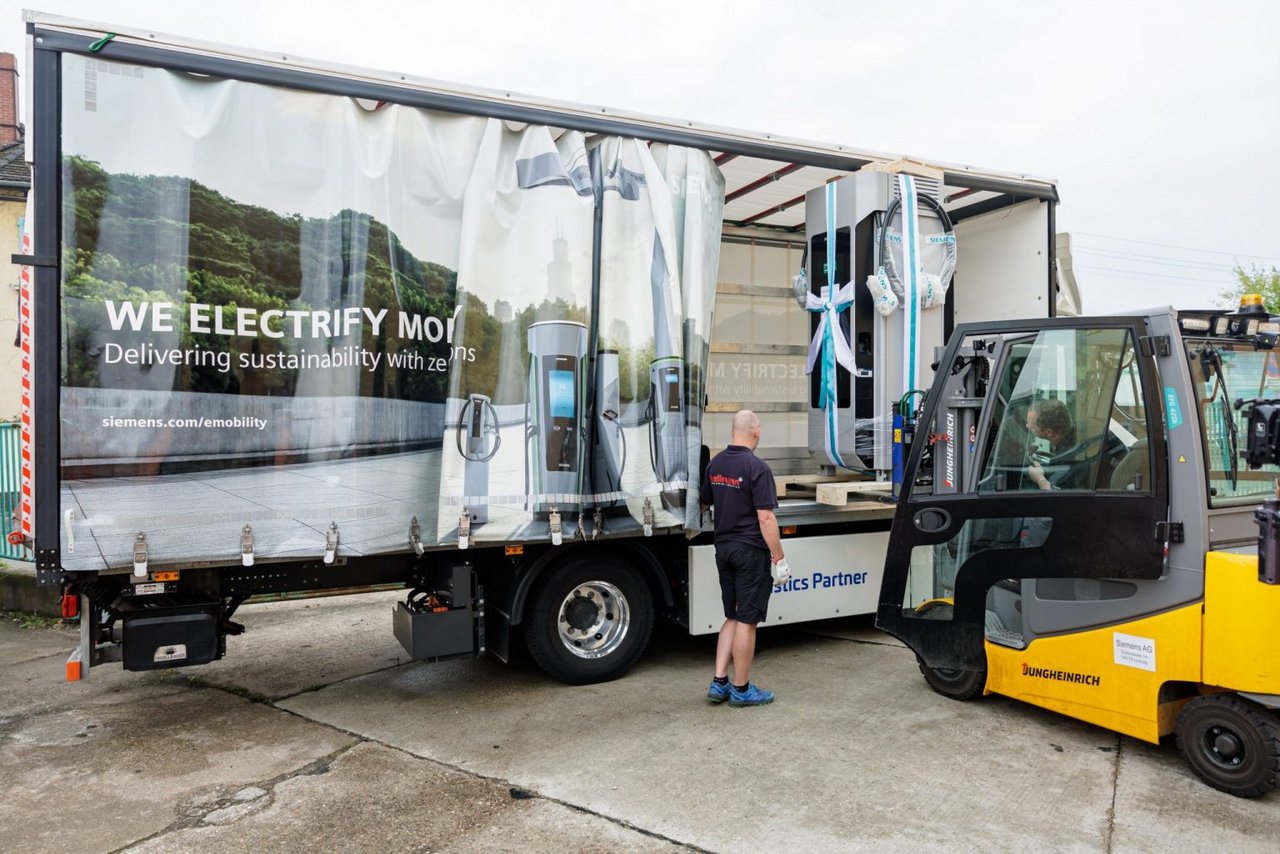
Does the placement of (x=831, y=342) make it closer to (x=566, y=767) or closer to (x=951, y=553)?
(x=951, y=553)

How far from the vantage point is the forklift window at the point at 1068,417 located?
4266 mm

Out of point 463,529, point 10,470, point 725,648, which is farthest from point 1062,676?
point 10,470

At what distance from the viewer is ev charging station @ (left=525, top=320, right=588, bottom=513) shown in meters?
5.10

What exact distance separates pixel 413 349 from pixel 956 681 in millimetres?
3585

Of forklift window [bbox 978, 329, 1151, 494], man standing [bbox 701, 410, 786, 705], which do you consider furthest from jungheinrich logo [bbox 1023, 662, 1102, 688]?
man standing [bbox 701, 410, 786, 705]

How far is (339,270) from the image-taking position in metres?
4.67

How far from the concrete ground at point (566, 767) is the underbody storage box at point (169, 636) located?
1.61 ft

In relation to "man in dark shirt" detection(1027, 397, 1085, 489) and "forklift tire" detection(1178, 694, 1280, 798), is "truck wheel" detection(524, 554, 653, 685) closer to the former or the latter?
"man in dark shirt" detection(1027, 397, 1085, 489)

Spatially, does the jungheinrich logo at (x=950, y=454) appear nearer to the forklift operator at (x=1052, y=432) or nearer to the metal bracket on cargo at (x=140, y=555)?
the forklift operator at (x=1052, y=432)

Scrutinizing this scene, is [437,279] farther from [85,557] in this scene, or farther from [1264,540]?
[1264,540]

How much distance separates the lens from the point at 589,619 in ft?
18.9

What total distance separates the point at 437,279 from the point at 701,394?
1.78 m

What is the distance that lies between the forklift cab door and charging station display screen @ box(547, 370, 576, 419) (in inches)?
75.6

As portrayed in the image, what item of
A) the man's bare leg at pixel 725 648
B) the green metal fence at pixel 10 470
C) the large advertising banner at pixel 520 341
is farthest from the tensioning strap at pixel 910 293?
the green metal fence at pixel 10 470
